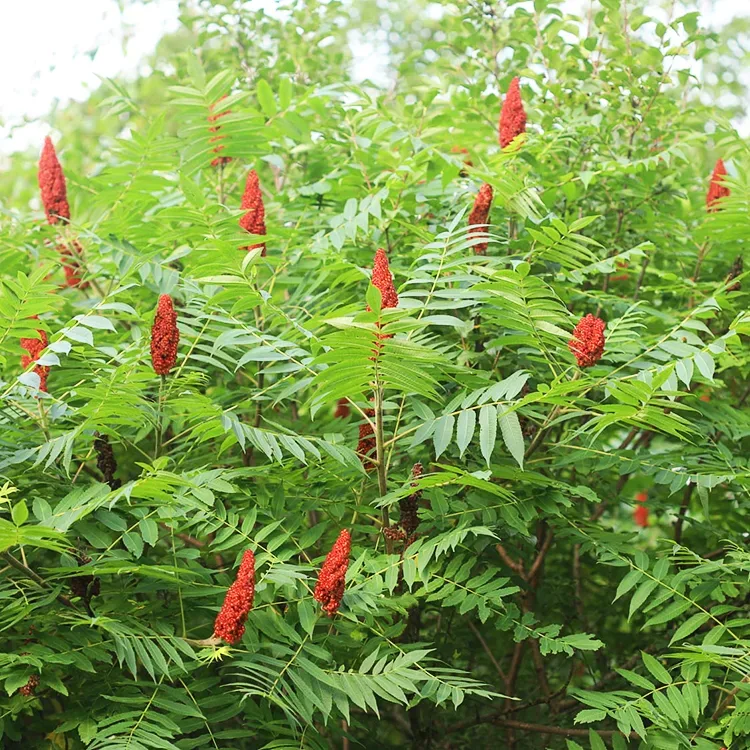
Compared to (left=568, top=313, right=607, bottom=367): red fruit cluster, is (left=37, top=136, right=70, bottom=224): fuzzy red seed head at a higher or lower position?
higher

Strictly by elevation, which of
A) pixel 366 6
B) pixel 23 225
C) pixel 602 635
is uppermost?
pixel 23 225

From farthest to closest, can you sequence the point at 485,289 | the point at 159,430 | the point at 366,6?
the point at 366,6 < the point at 159,430 < the point at 485,289

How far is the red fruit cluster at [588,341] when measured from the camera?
8.89 ft

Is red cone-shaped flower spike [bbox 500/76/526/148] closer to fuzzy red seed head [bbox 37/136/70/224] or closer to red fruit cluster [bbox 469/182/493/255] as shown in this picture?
red fruit cluster [bbox 469/182/493/255]

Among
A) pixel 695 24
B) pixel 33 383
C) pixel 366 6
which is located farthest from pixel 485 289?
pixel 366 6

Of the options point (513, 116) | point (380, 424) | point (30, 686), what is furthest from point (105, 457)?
point (513, 116)

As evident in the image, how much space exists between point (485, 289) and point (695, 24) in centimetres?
188

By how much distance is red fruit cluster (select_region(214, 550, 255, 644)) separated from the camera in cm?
245

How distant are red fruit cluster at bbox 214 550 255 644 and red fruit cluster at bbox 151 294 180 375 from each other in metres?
0.60

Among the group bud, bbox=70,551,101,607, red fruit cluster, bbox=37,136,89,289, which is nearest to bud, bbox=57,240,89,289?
red fruit cluster, bbox=37,136,89,289

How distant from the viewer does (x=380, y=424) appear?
273cm

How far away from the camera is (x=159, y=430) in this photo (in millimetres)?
2979

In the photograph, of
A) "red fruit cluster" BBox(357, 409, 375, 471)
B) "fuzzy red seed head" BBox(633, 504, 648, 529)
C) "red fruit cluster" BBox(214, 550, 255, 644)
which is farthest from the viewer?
"fuzzy red seed head" BBox(633, 504, 648, 529)

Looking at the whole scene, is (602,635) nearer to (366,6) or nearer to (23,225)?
(23,225)
